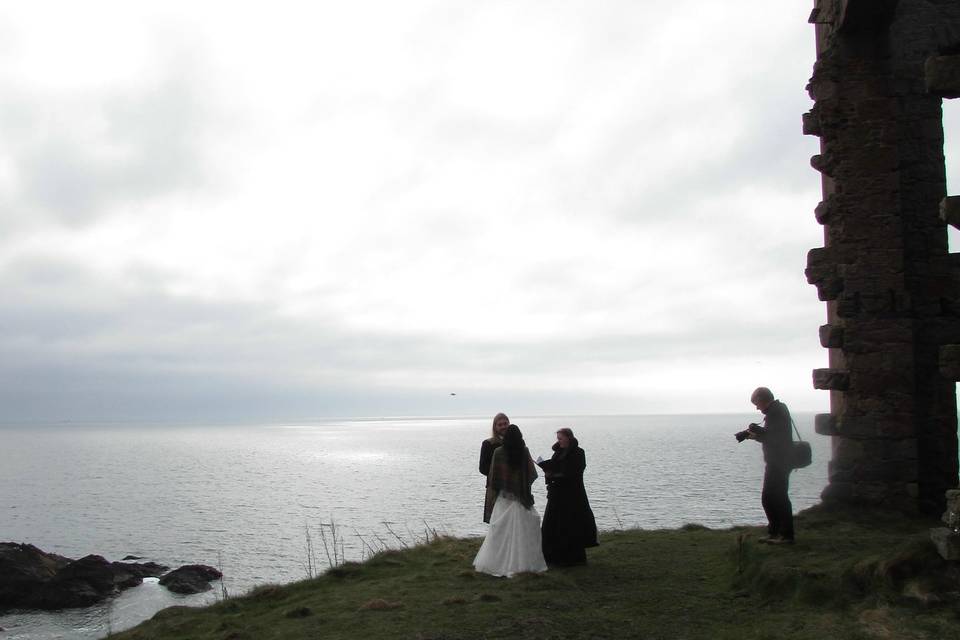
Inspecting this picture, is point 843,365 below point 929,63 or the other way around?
below

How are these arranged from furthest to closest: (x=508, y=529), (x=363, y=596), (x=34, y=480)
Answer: (x=34, y=480) < (x=508, y=529) < (x=363, y=596)

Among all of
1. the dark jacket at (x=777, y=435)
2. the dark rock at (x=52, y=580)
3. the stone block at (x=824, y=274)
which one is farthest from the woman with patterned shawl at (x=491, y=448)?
the dark rock at (x=52, y=580)

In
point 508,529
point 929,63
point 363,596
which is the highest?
point 929,63

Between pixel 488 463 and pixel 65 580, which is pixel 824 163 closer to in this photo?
pixel 488 463

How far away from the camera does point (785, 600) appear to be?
30.6ft

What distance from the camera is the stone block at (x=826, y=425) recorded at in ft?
45.9

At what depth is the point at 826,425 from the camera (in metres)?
14.2

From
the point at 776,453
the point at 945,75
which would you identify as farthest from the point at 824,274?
the point at 945,75

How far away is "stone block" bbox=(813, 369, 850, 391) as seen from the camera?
13820 millimetres

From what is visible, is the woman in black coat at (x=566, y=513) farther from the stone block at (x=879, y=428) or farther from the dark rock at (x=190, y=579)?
the dark rock at (x=190, y=579)

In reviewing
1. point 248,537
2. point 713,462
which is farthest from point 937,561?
point 713,462

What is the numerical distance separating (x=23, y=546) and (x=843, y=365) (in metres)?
33.0

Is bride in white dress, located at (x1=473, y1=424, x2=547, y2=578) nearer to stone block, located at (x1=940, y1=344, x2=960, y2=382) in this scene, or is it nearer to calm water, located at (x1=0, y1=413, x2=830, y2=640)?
stone block, located at (x1=940, y1=344, x2=960, y2=382)

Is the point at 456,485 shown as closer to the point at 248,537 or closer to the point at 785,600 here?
the point at 248,537
